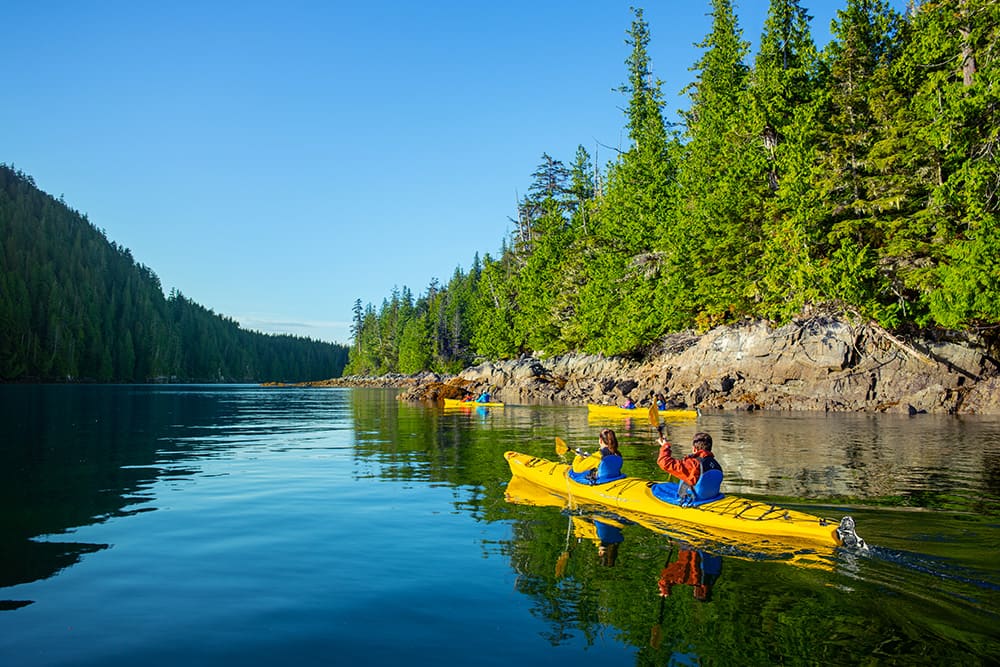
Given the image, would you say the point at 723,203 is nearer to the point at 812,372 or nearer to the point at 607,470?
→ the point at 812,372

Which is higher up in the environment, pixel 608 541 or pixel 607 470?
pixel 607 470

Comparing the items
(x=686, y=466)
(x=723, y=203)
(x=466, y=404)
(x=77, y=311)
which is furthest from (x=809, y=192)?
(x=77, y=311)

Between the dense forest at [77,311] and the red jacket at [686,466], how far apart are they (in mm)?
123173

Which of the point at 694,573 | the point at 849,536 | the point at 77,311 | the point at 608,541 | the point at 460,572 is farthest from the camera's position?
the point at 77,311

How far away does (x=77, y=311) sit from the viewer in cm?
12200

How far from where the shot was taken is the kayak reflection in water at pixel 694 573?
7254mm

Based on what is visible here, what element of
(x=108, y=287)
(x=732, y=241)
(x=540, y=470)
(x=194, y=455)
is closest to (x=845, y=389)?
(x=732, y=241)

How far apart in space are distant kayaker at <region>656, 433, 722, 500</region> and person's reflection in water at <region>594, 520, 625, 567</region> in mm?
1369

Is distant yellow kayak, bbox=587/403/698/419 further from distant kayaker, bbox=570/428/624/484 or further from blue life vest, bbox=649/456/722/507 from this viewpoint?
blue life vest, bbox=649/456/722/507

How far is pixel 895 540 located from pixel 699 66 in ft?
188

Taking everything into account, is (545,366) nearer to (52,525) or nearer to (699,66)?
(699,66)

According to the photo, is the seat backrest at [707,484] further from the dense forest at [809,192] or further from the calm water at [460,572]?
→ the dense forest at [809,192]

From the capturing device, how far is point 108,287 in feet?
475

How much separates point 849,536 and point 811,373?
99.5 ft
